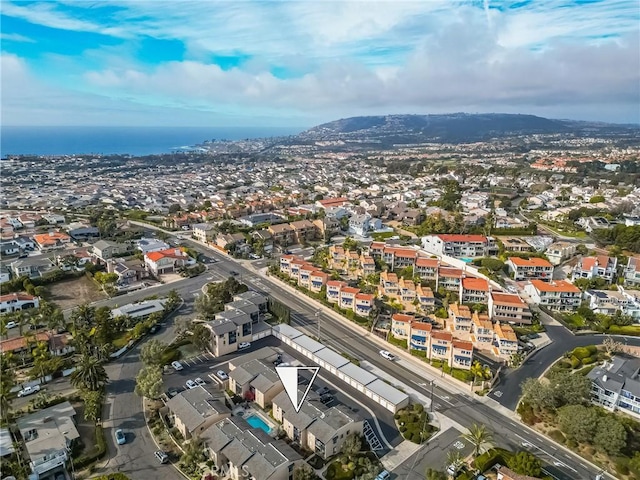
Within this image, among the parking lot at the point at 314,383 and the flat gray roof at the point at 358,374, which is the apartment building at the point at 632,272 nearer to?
the flat gray roof at the point at 358,374

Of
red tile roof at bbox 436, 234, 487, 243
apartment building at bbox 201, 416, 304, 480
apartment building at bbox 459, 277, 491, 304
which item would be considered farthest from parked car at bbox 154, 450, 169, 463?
red tile roof at bbox 436, 234, 487, 243

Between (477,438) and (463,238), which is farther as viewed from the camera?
(463,238)

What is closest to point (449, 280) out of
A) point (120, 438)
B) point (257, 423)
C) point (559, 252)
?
point (559, 252)

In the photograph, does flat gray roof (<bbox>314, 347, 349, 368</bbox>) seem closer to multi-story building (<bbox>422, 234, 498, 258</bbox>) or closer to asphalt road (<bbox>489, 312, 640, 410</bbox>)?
asphalt road (<bbox>489, 312, 640, 410</bbox>)

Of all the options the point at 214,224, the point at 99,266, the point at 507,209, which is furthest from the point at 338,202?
the point at 99,266

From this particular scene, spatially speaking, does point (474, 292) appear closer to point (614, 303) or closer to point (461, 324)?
point (461, 324)

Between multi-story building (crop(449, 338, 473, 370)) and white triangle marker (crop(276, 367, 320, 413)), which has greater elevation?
white triangle marker (crop(276, 367, 320, 413))
